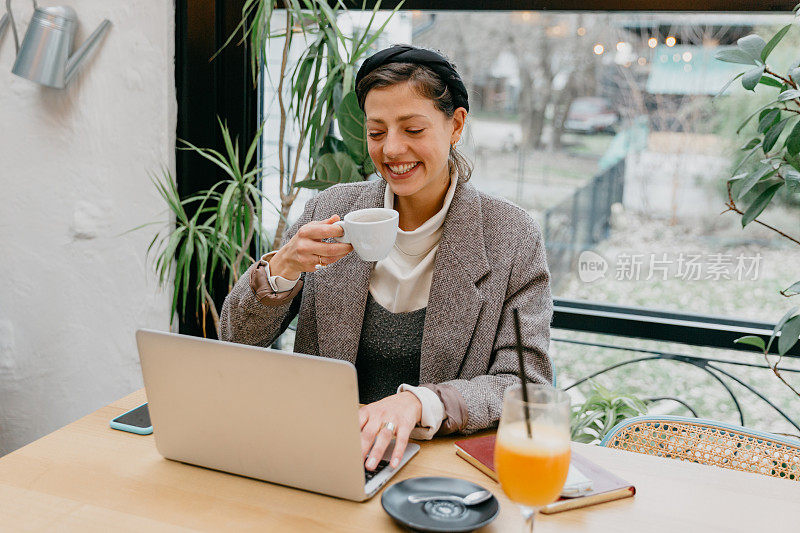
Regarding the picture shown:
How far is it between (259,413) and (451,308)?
23.4 inches

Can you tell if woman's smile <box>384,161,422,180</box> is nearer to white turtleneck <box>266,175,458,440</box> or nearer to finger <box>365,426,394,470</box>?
white turtleneck <box>266,175,458,440</box>

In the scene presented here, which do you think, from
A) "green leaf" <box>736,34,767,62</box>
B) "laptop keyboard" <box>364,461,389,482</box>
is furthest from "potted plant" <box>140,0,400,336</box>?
"laptop keyboard" <box>364,461,389,482</box>

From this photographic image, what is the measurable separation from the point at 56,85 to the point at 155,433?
1.72m

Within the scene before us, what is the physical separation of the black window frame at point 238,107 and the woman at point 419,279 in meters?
0.81

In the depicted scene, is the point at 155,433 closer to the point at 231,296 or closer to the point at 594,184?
the point at 231,296

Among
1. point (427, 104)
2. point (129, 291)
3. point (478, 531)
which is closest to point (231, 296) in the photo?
point (427, 104)

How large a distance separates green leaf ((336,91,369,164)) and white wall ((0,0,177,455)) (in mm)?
706

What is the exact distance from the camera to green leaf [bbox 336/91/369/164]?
2.07 m

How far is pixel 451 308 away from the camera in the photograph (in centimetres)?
151

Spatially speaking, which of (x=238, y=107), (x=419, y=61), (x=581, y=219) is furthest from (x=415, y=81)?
(x=238, y=107)

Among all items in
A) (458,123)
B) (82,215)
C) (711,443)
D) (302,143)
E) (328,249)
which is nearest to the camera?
(328,249)

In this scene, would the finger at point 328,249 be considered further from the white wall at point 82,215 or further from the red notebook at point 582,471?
the white wall at point 82,215

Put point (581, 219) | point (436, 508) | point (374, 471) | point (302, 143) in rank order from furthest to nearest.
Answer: point (581, 219), point (302, 143), point (374, 471), point (436, 508)

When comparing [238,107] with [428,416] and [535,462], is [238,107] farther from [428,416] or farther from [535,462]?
[535,462]
